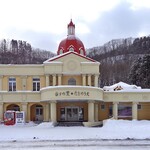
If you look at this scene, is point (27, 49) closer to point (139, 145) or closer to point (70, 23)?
point (70, 23)

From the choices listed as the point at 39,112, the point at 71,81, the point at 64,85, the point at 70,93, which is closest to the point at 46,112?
the point at 39,112

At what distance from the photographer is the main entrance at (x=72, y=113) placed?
39.2 meters

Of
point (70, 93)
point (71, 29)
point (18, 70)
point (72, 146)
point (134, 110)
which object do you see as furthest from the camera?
point (71, 29)

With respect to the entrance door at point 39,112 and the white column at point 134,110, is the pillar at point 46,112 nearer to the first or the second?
the entrance door at point 39,112

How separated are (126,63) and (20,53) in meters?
31.9

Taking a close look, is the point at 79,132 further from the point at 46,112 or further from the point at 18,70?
the point at 18,70

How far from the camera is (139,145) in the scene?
728 inches

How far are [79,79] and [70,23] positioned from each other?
10.8 m

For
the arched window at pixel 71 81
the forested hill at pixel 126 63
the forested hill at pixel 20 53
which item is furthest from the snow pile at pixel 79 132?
the forested hill at pixel 20 53

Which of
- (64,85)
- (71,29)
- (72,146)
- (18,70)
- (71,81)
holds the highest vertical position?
(71,29)

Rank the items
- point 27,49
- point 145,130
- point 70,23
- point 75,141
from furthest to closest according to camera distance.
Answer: point 27,49 → point 70,23 → point 145,130 → point 75,141

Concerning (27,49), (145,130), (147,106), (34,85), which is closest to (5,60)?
(27,49)

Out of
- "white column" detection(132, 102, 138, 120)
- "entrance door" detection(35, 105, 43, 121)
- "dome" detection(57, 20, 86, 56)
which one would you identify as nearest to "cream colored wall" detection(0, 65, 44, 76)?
"entrance door" detection(35, 105, 43, 121)

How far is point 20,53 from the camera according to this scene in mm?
97875
